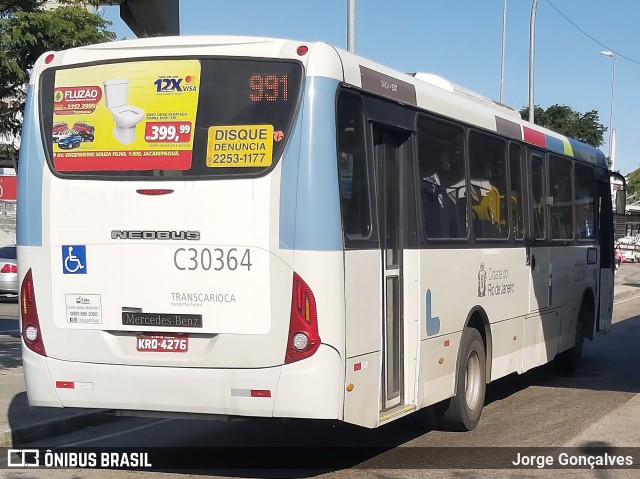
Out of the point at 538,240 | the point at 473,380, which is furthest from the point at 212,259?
the point at 538,240

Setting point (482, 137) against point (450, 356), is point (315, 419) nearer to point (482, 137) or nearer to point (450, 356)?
point (450, 356)

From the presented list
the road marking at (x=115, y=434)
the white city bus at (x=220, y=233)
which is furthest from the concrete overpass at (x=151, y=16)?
the road marking at (x=115, y=434)

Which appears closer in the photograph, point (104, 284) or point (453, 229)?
point (104, 284)

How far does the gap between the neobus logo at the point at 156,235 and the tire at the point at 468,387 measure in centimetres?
357

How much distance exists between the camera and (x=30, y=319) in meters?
7.77

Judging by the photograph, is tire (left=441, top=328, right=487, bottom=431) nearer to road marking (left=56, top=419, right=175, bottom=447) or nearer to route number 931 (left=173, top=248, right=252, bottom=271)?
road marking (left=56, top=419, right=175, bottom=447)

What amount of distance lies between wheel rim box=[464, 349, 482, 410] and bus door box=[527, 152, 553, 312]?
83.2 inches

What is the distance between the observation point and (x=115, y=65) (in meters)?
7.77

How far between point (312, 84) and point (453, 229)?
9.82 feet

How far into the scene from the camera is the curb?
9.09 meters

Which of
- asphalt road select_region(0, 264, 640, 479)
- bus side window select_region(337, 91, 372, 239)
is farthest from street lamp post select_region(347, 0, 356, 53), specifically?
bus side window select_region(337, 91, 372, 239)

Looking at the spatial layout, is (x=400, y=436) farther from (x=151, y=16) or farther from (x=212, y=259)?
(x=151, y=16)

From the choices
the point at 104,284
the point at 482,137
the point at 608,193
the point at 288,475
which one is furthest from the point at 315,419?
the point at 608,193

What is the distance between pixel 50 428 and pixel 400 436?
341 centimetres
